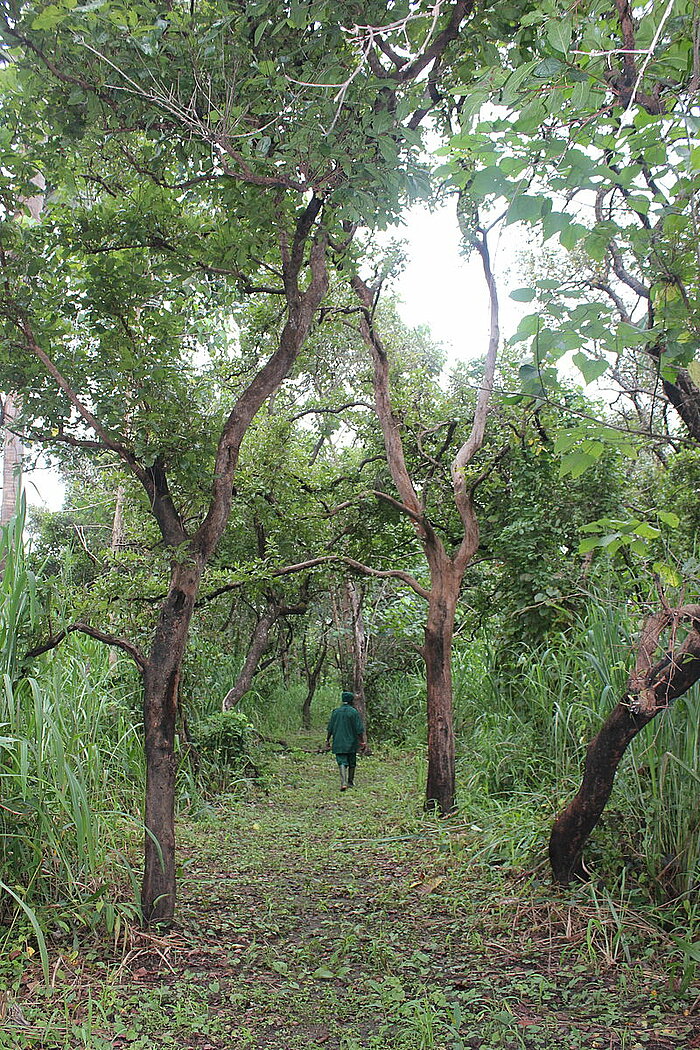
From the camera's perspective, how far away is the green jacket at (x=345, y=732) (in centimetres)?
848

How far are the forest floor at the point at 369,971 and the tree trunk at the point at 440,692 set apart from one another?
0.88 m

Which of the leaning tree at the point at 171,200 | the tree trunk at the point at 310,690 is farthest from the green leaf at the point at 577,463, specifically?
the tree trunk at the point at 310,690

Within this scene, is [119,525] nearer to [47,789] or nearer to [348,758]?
[348,758]

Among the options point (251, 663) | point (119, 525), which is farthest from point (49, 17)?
point (119, 525)

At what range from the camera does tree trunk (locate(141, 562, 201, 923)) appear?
410 cm

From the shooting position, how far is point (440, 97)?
4.43 meters

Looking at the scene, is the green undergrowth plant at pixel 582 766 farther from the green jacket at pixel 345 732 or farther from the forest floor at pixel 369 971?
the green jacket at pixel 345 732

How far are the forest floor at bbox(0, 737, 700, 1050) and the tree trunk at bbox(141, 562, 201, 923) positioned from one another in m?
0.25

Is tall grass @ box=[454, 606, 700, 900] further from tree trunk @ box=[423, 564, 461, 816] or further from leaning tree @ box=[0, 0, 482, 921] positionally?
leaning tree @ box=[0, 0, 482, 921]

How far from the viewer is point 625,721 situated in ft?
12.5

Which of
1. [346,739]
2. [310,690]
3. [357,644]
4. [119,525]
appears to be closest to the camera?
[346,739]

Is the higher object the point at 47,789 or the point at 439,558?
the point at 439,558

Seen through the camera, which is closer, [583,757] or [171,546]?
[171,546]

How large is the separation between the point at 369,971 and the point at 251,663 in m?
5.79
